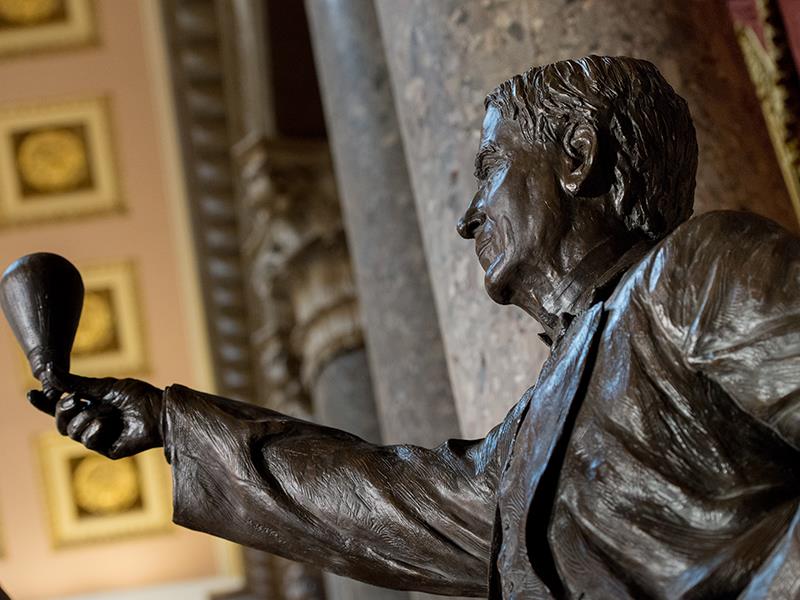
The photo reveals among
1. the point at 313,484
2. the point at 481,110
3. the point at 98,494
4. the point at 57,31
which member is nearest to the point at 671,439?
the point at 313,484

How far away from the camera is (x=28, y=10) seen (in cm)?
841

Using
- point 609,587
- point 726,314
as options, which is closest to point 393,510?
point 609,587

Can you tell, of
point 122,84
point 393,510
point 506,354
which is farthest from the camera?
point 122,84

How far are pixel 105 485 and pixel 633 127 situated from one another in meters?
7.39

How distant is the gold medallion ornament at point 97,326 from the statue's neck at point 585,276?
Result: 6966 mm

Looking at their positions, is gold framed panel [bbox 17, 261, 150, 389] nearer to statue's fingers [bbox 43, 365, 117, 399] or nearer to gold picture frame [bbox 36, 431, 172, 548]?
gold picture frame [bbox 36, 431, 172, 548]

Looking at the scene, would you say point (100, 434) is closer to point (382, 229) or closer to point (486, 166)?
point (486, 166)

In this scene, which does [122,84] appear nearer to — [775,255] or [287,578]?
[287,578]

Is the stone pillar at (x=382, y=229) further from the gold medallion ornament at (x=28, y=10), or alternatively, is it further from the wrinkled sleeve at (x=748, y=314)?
the gold medallion ornament at (x=28, y=10)

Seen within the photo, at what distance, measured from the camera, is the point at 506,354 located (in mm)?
2340

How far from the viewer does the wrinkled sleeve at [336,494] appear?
159cm

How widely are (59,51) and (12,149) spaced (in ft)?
1.87

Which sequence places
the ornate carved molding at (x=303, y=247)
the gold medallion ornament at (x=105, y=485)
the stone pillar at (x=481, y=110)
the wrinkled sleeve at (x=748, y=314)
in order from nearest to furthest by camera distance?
the wrinkled sleeve at (x=748, y=314), the stone pillar at (x=481, y=110), the ornate carved molding at (x=303, y=247), the gold medallion ornament at (x=105, y=485)

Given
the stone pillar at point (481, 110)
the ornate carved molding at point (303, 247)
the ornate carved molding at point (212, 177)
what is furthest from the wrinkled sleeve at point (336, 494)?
the ornate carved molding at point (212, 177)
